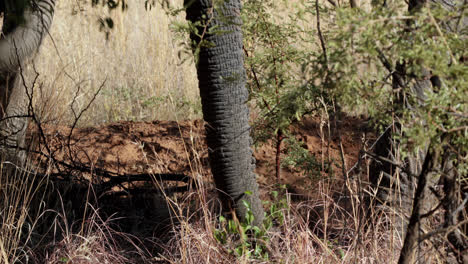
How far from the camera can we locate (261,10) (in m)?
3.92

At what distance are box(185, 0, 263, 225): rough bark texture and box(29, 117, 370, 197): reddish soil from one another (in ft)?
3.78

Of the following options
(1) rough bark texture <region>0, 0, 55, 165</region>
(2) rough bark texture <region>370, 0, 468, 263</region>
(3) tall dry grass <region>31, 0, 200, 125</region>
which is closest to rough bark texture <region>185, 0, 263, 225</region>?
(2) rough bark texture <region>370, 0, 468, 263</region>

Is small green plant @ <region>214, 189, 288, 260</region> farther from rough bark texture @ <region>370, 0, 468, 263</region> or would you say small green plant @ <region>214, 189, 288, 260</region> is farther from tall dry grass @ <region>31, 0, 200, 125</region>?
tall dry grass @ <region>31, 0, 200, 125</region>

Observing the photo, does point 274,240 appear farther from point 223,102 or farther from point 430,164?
point 430,164

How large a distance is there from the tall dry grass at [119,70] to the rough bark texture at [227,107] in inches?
110

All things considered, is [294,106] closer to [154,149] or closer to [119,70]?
[154,149]

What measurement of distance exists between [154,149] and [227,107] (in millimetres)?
1570

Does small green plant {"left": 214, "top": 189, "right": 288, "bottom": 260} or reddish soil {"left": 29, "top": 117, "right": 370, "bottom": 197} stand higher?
reddish soil {"left": 29, "top": 117, "right": 370, "bottom": 197}

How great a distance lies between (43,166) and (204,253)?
6.67 ft

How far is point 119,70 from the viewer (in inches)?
303

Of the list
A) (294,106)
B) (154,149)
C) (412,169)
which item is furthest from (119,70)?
(294,106)

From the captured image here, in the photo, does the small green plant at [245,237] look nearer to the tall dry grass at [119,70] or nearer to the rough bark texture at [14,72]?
the rough bark texture at [14,72]

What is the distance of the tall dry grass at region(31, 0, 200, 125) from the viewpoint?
6.48m

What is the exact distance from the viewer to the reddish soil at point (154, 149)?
15.3ft
